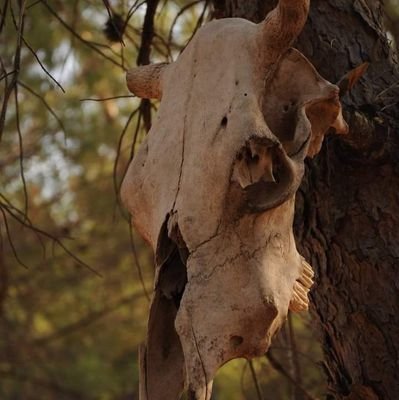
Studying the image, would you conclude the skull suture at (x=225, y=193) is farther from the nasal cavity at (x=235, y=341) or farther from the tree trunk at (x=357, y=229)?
the tree trunk at (x=357, y=229)

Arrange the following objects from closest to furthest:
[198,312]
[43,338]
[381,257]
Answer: [198,312]
[381,257]
[43,338]

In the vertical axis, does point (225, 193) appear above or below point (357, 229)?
below

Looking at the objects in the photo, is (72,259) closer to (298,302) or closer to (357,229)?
(357,229)

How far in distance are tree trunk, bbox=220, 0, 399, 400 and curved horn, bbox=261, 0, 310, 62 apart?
0.42 meters

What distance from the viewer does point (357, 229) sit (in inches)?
99.7

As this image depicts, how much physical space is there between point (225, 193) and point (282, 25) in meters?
0.33

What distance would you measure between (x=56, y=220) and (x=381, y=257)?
6433 millimetres

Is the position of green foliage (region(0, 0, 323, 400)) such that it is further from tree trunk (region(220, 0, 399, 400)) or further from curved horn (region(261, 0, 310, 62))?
curved horn (region(261, 0, 310, 62))

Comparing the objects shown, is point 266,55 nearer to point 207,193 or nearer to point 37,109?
point 207,193

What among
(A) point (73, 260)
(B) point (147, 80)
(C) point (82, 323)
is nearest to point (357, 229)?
(B) point (147, 80)

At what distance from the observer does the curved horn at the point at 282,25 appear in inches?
78.6

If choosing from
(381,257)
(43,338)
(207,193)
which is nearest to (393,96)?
(381,257)

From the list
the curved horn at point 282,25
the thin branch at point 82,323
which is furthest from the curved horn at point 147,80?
the thin branch at point 82,323

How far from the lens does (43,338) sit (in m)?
8.18
